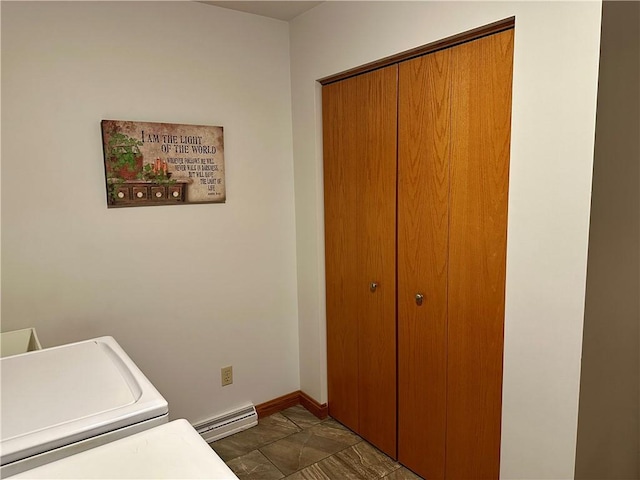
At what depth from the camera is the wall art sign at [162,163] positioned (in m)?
2.17

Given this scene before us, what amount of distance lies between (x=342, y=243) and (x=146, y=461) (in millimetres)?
1632

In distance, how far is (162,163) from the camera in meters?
2.29

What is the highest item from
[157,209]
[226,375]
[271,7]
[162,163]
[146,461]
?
[271,7]

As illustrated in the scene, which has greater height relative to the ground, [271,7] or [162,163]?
[271,7]

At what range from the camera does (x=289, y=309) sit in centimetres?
286

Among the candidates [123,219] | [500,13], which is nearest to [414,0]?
[500,13]

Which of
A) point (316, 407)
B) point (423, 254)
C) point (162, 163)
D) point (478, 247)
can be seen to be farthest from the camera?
point (316, 407)

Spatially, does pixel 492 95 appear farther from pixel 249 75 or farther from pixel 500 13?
pixel 249 75

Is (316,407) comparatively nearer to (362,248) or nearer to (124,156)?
(362,248)

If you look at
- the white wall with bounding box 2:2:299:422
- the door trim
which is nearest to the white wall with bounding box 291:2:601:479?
the door trim

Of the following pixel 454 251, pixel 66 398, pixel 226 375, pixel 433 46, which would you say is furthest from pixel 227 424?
pixel 433 46

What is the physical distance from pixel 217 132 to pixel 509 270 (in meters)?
1.61

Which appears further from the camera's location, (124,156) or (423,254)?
(124,156)

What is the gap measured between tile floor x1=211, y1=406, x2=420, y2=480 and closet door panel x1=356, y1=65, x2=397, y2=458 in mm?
118
